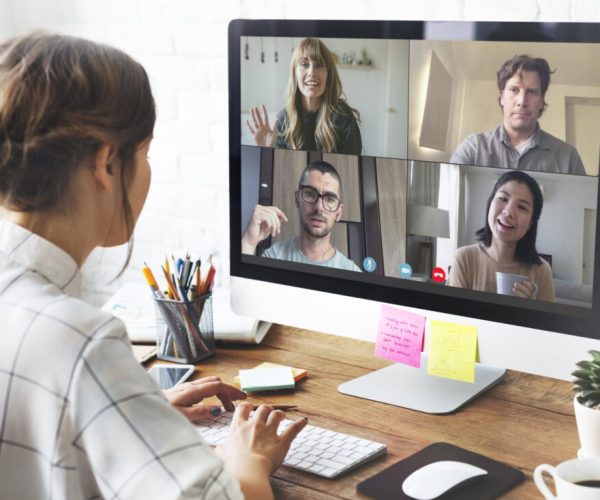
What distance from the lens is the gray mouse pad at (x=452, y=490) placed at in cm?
103

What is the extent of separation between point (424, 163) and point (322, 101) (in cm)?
20

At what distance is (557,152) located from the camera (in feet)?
3.72

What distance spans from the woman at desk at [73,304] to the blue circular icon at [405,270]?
41cm

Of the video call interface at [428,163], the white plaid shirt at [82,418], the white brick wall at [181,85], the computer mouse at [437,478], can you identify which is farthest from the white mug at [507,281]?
the white brick wall at [181,85]

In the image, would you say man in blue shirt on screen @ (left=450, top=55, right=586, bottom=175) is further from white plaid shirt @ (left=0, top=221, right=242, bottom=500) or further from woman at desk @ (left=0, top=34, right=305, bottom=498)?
white plaid shirt @ (left=0, top=221, right=242, bottom=500)

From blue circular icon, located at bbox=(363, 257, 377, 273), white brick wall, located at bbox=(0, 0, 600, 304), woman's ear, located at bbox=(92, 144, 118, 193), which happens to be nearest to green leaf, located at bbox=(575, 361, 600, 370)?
blue circular icon, located at bbox=(363, 257, 377, 273)

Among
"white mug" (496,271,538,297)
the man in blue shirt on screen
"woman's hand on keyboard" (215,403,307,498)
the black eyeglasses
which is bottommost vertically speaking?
"woman's hand on keyboard" (215,403,307,498)

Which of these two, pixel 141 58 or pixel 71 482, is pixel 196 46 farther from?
pixel 71 482

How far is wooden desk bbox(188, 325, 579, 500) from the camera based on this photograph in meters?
1.10

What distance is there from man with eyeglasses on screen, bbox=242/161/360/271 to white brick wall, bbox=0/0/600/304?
1.79ft

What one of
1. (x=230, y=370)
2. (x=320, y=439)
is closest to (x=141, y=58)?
(x=230, y=370)

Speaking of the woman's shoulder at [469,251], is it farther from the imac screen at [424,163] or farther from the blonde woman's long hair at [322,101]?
the blonde woman's long hair at [322,101]

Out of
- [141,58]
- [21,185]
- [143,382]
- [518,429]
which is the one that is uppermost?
[141,58]

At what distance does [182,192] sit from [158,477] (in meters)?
1.36
